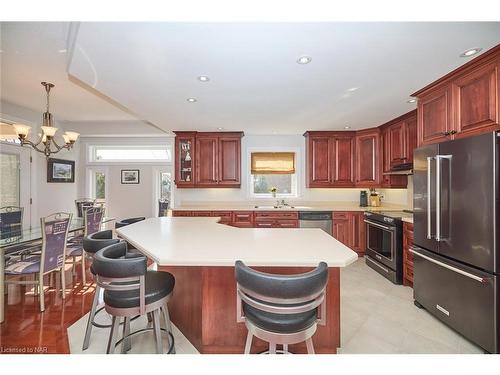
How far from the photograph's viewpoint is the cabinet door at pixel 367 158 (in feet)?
14.7

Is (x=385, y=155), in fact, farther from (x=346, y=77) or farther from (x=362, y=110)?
(x=346, y=77)

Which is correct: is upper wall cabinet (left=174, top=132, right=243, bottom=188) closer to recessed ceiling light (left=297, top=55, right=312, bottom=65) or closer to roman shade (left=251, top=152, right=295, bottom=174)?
roman shade (left=251, top=152, right=295, bottom=174)

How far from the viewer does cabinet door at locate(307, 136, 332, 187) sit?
485 centimetres

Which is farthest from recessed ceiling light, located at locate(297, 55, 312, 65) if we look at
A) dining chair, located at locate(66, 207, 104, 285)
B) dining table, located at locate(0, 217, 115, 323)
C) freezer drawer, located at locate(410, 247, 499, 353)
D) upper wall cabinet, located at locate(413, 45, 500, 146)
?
dining chair, located at locate(66, 207, 104, 285)

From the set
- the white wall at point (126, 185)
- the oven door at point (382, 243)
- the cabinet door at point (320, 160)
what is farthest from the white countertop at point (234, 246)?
the white wall at point (126, 185)

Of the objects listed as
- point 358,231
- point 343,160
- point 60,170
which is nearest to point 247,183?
point 343,160

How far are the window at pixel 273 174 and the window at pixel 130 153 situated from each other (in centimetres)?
219

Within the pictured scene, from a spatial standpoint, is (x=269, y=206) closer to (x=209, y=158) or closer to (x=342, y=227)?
(x=342, y=227)

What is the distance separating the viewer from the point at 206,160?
4906mm

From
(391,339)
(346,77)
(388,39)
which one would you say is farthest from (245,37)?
(391,339)

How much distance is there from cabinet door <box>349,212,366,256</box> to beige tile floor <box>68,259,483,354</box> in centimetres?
147

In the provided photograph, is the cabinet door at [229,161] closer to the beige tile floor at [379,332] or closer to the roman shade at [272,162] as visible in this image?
the roman shade at [272,162]

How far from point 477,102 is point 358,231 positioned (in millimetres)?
2812
